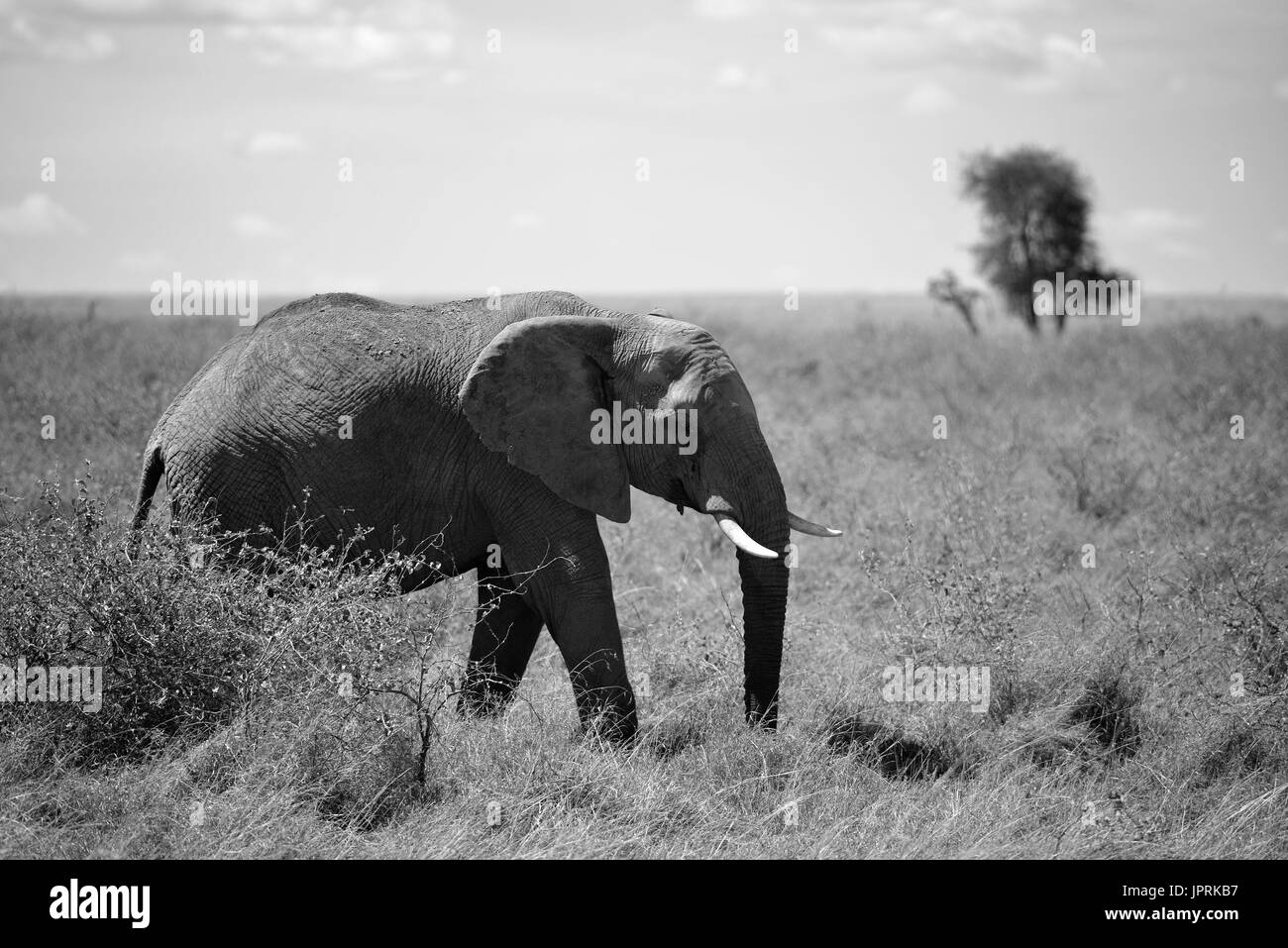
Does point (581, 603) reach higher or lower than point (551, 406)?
lower

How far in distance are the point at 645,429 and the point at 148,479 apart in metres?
3.12

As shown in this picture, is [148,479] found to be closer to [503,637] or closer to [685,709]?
[503,637]

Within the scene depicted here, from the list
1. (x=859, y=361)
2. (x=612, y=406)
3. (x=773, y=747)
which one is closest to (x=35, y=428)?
(x=612, y=406)

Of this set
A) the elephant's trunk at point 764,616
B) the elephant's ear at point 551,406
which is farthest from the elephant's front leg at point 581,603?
the elephant's trunk at point 764,616

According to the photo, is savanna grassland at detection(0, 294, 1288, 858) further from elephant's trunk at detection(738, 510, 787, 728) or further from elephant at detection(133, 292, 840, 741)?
elephant at detection(133, 292, 840, 741)

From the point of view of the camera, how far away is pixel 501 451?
7.14m

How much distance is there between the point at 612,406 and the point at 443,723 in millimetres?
2056

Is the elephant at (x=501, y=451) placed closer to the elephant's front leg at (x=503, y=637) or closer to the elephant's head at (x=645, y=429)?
the elephant's head at (x=645, y=429)

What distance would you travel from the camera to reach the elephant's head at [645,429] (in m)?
7.00

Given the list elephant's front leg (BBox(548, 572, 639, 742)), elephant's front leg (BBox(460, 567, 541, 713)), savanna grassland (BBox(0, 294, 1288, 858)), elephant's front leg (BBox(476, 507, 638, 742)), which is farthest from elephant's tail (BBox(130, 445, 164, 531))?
elephant's front leg (BBox(548, 572, 639, 742))

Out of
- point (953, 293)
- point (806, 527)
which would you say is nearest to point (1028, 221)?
point (953, 293)

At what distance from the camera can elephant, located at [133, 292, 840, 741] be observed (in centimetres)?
703

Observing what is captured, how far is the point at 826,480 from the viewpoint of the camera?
1328 cm

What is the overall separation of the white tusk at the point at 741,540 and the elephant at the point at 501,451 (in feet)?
0.04
